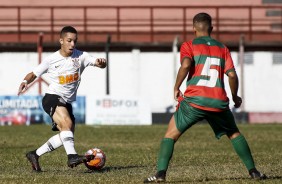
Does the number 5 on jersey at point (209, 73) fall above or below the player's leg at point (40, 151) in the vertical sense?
above

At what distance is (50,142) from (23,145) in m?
7.08

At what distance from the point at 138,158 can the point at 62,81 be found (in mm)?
3316

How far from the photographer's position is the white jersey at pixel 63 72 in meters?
13.7

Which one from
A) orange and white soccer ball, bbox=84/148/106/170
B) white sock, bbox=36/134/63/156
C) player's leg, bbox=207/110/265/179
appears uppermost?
player's leg, bbox=207/110/265/179

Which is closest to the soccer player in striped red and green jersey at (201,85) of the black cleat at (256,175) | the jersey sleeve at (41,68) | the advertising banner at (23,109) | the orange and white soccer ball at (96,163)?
the black cleat at (256,175)

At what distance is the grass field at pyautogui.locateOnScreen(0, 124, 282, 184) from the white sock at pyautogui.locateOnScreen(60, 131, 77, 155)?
35 cm

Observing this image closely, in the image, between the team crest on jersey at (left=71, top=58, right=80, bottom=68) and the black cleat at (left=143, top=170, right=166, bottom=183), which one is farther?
the team crest on jersey at (left=71, top=58, right=80, bottom=68)

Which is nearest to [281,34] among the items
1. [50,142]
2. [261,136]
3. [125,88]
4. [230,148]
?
[125,88]

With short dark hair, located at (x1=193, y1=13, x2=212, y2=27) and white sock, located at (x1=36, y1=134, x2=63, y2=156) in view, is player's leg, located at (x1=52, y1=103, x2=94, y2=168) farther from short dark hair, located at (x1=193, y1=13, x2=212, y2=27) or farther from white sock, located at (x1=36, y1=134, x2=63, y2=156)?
short dark hair, located at (x1=193, y1=13, x2=212, y2=27)

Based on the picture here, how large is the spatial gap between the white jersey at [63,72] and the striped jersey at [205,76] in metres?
2.89

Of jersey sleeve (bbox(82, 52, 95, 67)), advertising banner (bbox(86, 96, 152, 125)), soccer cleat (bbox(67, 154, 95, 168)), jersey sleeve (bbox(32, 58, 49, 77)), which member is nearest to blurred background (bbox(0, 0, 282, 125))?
advertising banner (bbox(86, 96, 152, 125))

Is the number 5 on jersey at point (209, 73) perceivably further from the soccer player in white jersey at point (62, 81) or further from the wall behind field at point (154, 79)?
the wall behind field at point (154, 79)

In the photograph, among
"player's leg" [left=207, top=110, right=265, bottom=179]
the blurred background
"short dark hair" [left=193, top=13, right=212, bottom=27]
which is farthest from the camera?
the blurred background

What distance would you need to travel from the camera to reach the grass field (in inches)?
489
